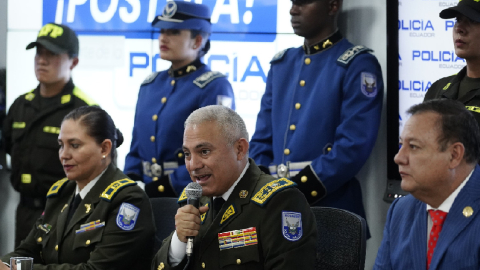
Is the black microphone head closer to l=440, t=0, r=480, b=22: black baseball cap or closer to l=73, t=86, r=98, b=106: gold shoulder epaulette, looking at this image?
l=440, t=0, r=480, b=22: black baseball cap

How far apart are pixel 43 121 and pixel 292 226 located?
2683 millimetres

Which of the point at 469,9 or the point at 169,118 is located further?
the point at 169,118

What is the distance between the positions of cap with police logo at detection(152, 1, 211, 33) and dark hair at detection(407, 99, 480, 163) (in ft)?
7.46

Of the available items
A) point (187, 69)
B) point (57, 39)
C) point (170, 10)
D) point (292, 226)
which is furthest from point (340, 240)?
point (57, 39)

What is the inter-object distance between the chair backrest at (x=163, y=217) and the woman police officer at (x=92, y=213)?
0.49 feet

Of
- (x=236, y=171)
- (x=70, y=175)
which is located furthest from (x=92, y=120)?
(x=236, y=171)

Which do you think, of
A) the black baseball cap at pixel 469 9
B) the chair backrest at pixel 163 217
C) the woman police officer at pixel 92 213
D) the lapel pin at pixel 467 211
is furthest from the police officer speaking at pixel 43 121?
the lapel pin at pixel 467 211

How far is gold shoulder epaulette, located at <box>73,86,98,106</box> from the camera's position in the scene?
183 inches

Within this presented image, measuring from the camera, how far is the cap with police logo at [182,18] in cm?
422

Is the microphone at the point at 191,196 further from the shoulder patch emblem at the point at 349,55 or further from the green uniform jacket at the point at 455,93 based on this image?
the shoulder patch emblem at the point at 349,55

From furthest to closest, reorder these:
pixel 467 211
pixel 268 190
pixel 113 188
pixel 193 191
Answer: pixel 113 188 → pixel 268 190 → pixel 193 191 → pixel 467 211

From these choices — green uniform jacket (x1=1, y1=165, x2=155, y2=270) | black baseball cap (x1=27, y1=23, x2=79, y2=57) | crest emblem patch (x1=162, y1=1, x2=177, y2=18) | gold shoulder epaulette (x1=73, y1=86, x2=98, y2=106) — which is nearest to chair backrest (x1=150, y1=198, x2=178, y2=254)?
green uniform jacket (x1=1, y1=165, x2=155, y2=270)

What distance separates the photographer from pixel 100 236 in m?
3.00

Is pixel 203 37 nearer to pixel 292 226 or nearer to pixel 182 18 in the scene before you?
pixel 182 18
